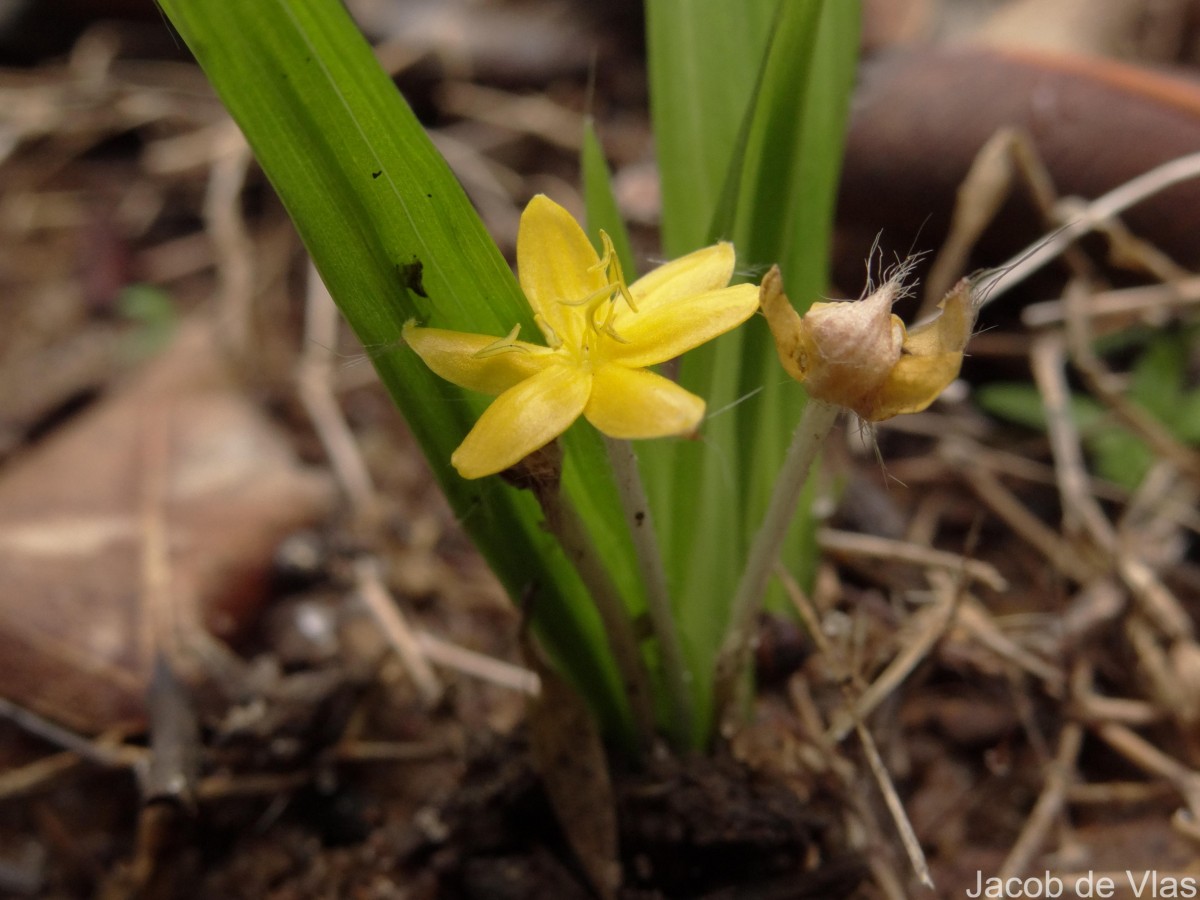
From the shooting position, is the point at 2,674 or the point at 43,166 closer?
the point at 2,674

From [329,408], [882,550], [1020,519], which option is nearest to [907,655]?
[882,550]

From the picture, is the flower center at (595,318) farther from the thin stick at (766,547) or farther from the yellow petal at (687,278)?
the thin stick at (766,547)

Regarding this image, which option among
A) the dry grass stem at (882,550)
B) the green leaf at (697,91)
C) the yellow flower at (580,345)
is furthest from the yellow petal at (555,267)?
the dry grass stem at (882,550)

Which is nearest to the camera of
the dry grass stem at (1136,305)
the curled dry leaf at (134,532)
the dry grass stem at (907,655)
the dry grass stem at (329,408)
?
the dry grass stem at (907,655)

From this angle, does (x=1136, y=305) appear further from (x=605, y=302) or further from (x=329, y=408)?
(x=329, y=408)

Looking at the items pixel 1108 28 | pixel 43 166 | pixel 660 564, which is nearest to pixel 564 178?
pixel 1108 28

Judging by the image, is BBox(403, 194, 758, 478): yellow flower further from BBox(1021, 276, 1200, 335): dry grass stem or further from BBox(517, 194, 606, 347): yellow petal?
BBox(1021, 276, 1200, 335): dry grass stem

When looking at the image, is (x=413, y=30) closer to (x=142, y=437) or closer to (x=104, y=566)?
(x=142, y=437)
